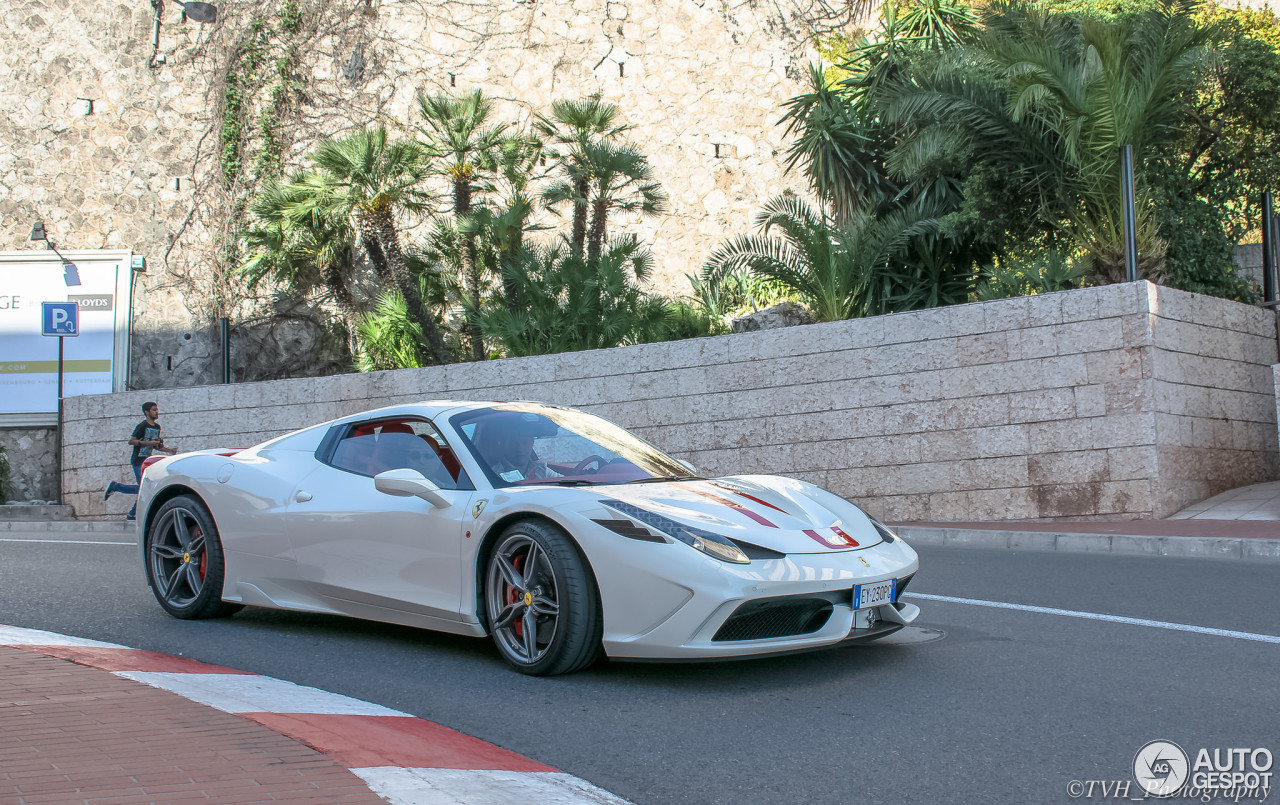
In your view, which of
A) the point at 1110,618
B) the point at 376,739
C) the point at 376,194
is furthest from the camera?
the point at 376,194

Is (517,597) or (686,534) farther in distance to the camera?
(517,597)

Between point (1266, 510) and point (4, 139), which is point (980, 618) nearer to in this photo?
point (1266, 510)

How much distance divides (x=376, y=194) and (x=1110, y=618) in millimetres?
15287

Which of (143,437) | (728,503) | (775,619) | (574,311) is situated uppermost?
(574,311)

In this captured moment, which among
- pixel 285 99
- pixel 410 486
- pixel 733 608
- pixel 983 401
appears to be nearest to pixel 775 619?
pixel 733 608

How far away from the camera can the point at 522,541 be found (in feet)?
16.3

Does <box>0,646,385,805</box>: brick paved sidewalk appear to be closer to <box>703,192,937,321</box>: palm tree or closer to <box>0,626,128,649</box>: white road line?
<box>0,626,128,649</box>: white road line

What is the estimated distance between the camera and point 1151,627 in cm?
576

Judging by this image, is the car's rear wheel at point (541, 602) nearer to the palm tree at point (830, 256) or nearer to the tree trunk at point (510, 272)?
the palm tree at point (830, 256)

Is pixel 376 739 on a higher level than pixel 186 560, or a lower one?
lower

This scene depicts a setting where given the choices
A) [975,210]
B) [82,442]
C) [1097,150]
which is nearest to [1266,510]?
[1097,150]

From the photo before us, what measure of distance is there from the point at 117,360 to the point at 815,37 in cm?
1639

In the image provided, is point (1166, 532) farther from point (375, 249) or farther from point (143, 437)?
point (375, 249)

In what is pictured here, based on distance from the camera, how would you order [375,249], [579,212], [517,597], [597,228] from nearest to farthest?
[517,597] → [597,228] → [579,212] → [375,249]
